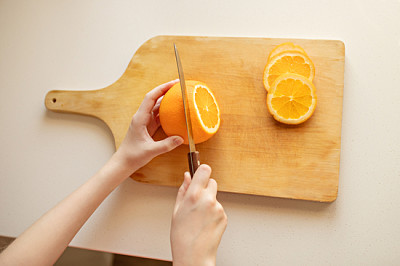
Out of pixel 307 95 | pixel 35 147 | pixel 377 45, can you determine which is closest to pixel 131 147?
pixel 35 147

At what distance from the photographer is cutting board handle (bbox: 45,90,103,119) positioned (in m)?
1.06

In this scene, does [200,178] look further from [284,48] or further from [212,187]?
[284,48]

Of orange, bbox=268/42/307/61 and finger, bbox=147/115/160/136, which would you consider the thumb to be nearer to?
finger, bbox=147/115/160/136

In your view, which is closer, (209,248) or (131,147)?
(209,248)

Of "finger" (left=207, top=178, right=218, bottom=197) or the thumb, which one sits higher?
the thumb

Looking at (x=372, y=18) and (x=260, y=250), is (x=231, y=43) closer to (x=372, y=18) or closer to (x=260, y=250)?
(x=372, y=18)

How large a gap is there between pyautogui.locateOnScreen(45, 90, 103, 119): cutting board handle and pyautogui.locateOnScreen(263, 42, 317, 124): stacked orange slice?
24.9 inches

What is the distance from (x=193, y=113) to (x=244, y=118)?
0.79 feet

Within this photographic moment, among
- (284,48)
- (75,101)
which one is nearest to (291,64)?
(284,48)

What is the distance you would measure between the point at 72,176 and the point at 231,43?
79 cm

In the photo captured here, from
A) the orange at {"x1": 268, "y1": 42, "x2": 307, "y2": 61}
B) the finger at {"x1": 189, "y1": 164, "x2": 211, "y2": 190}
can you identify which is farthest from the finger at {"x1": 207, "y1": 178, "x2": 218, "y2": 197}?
the orange at {"x1": 268, "y1": 42, "x2": 307, "y2": 61}

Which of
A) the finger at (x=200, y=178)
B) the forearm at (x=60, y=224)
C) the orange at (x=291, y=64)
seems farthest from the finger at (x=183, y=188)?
the orange at (x=291, y=64)

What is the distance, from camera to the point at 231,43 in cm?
100

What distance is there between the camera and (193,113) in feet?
2.65
